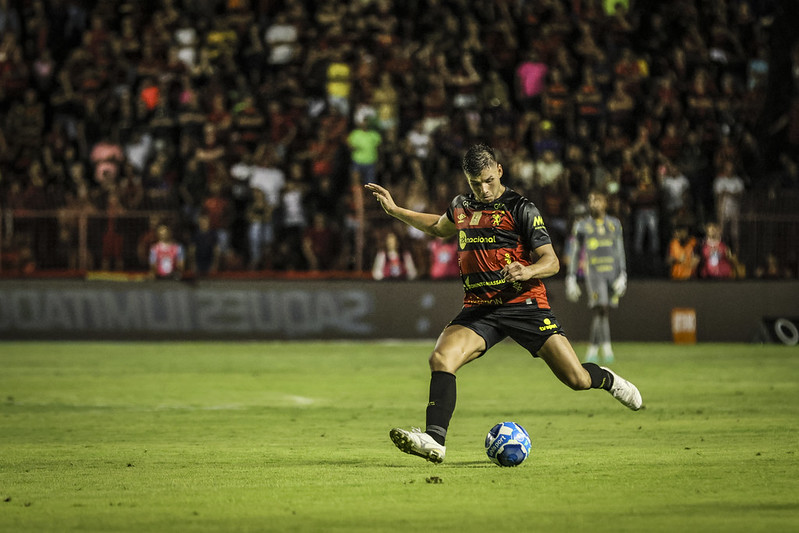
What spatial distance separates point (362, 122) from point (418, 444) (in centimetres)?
1793

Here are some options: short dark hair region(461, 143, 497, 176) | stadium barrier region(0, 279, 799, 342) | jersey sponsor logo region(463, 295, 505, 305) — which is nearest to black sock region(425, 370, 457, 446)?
jersey sponsor logo region(463, 295, 505, 305)

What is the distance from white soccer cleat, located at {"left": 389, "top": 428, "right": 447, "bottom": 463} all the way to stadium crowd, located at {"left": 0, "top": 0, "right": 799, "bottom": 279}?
14.3 meters

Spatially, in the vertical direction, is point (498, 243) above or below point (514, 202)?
below

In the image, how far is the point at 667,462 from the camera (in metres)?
9.51

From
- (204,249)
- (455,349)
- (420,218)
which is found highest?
(420,218)

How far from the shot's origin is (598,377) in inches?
394

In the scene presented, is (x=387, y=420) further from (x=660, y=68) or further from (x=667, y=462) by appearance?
(x=660, y=68)

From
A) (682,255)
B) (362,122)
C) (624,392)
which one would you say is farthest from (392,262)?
(624,392)

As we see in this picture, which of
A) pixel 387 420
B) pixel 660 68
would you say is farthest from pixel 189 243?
pixel 387 420

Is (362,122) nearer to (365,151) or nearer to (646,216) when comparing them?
(365,151)

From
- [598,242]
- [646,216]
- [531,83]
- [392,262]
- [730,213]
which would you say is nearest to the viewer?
[598,242]

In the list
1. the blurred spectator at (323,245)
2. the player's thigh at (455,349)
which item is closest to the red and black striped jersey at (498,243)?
the player's thigh at (455,349)

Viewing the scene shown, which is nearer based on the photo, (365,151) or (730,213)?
(730,213)

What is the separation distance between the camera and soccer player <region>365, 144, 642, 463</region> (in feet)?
30.6
